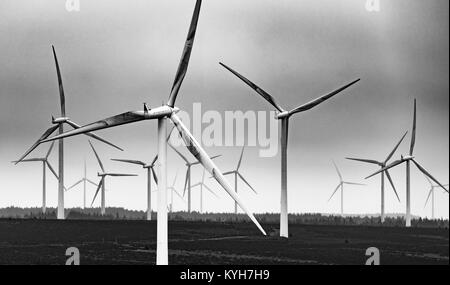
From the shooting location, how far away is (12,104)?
110ft

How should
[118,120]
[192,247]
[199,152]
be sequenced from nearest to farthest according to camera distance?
[199,152] < [118,120] < [192,247]

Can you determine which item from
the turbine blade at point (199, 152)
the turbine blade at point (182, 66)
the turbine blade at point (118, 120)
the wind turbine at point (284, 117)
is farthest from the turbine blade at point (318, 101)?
the turbine blade at point (118, 120)

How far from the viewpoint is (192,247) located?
42.6 m

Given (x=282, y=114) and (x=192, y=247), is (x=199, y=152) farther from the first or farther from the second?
(x=282, y=114)

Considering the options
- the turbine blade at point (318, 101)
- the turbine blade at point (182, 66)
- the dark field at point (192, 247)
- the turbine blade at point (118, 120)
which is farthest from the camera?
the turbine blade at point (318, 101)

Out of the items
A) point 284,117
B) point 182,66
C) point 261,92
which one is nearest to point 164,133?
point 182,66

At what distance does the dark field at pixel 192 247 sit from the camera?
34625 millimetres

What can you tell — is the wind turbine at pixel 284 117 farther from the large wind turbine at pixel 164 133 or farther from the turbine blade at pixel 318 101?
the large wind turbine at pixel 164 133

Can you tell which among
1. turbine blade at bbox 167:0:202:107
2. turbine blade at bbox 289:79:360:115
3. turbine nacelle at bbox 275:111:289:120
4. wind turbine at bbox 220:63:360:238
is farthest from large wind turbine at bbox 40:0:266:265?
turbine nacelle at bbox 275:111:289:120

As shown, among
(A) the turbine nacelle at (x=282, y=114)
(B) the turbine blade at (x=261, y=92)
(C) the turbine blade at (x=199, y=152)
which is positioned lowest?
(C) the turbine blade at (x=199, y=152)

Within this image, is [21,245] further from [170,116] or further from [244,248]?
[170,116]

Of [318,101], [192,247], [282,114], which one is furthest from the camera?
[282,114]

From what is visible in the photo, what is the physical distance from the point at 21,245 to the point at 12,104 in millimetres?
8556
